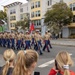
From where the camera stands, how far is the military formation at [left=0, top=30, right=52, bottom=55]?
712 inches

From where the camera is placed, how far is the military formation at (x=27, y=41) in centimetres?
1808

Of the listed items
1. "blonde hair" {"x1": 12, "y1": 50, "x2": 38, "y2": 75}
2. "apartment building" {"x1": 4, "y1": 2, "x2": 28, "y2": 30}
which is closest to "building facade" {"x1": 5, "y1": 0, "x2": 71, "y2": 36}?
"apartment building" {"x1": 4, "y1": 2, "x2": 28, "y2": 30}

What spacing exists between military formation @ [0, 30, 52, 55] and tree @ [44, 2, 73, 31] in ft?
78.4

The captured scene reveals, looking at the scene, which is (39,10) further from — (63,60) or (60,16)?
(63,60)

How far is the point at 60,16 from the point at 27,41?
96.2 feet

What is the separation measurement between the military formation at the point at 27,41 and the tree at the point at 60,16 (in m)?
23.9

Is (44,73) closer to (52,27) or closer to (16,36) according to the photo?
(16,36)

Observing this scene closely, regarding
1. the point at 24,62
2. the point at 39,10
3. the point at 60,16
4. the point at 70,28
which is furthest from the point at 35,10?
the point at 24,62

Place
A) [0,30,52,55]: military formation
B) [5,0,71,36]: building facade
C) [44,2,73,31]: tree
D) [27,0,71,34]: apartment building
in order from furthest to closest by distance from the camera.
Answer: [27,0,71,34]: apartment building
[5,0,71,36]: building facade
[44,2,73,31]: tree
[0,30,52,55]: military formation

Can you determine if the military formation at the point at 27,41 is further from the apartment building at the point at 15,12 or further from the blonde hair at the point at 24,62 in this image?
the apartment building at the point at 15,12

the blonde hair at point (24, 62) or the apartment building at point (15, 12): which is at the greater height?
the apartment building at point (15, 12)

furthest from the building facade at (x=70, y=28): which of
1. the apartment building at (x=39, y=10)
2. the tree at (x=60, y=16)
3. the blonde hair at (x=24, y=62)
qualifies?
the blonde hair at (x=24, y=62)

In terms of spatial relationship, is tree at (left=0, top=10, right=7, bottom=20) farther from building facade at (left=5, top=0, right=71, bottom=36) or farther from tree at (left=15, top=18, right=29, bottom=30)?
tree at (left=15, top=18, right=29, bottom=30)

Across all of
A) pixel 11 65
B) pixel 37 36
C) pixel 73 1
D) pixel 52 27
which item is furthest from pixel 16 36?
pixel 73 1
